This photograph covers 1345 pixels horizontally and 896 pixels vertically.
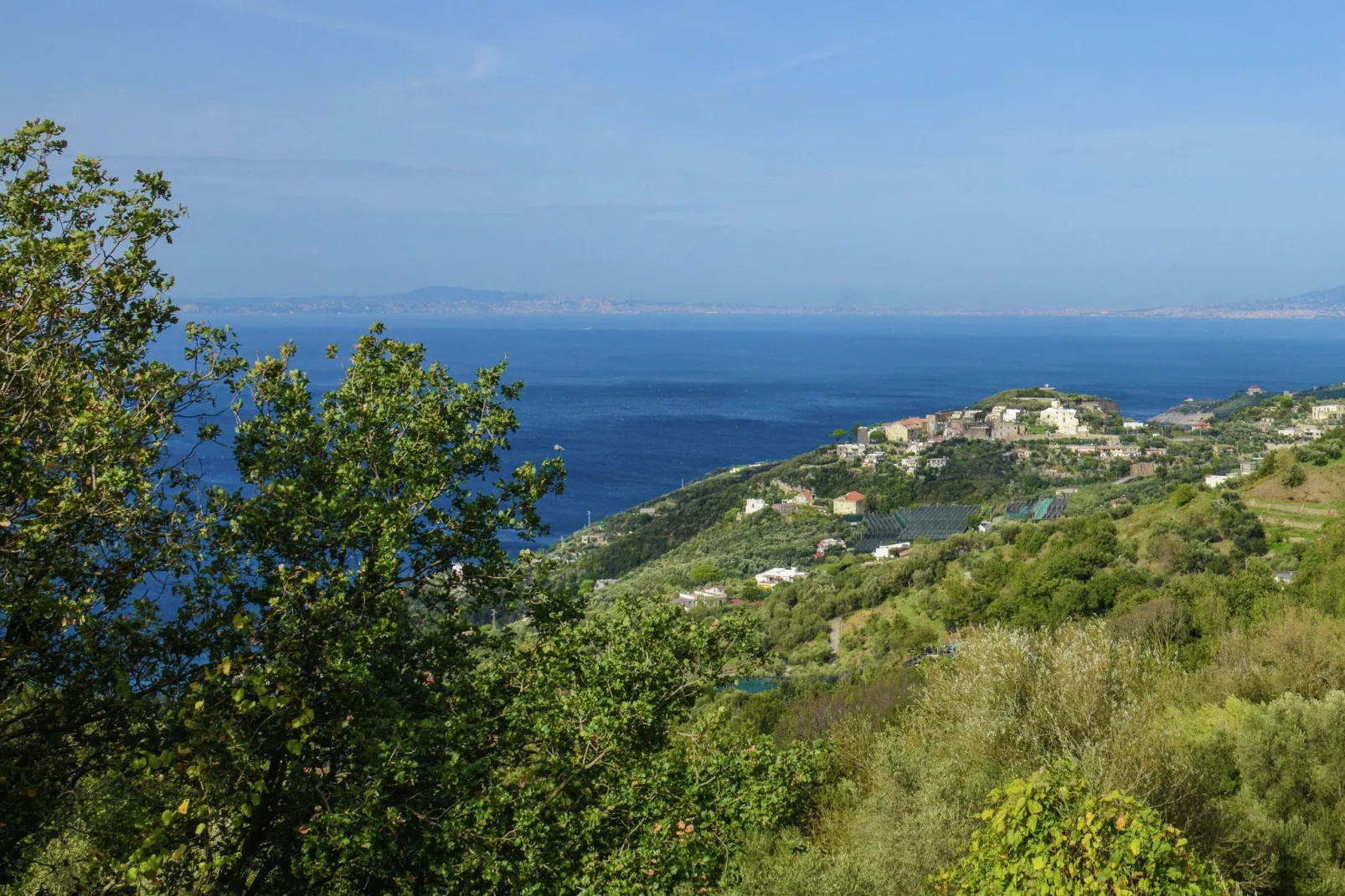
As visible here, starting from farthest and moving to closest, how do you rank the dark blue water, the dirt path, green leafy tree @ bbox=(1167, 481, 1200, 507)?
1. the dark blue water
2. green leafy tree @ bbox=(1167, 481, 1200, 507)
3. the dirt path

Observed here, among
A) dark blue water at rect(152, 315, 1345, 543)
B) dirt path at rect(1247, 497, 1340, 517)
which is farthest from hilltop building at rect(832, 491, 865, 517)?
dirt path at rect(1247, 497, 1340, 517)

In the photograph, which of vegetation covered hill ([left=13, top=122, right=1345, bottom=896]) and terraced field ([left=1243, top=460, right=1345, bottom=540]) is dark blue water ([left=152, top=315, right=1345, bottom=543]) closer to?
vegetation covered hill ([left=13, top=122, right=1345, bottom=896])

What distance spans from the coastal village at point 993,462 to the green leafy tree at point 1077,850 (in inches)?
886

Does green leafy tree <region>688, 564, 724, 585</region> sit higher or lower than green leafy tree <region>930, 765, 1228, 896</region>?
lower

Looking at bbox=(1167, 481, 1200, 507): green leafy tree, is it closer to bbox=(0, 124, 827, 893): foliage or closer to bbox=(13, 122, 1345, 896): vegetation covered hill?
bbox=(13, 122, 1345, 896): vegetation covered hill

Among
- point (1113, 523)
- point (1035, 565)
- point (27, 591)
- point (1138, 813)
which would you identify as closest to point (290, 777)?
point (27, 591)

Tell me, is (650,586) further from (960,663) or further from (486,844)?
(486,844)

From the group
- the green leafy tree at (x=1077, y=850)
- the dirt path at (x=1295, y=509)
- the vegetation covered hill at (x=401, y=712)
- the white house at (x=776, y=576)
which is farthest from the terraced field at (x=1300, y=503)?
the green leafy tree at (x=1077, y=850)

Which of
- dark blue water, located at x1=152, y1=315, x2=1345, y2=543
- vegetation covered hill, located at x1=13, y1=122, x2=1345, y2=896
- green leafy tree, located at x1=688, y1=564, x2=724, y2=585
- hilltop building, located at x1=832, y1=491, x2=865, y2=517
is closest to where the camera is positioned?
vegetation covered hill, located at x1=13, y1=122, x2=1345, y2=896

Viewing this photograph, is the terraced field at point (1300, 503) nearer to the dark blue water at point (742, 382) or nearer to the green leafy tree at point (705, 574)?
the green leafy tree at point (705, 574)

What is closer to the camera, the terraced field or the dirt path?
the terraced field

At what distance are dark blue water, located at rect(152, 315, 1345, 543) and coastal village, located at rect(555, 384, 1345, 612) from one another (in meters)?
9.05

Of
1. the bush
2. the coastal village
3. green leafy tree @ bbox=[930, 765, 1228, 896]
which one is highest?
green leafy tree @ bbox=[930, 765, 1228, 896]

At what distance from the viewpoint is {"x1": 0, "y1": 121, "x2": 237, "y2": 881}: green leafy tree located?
4223mm
